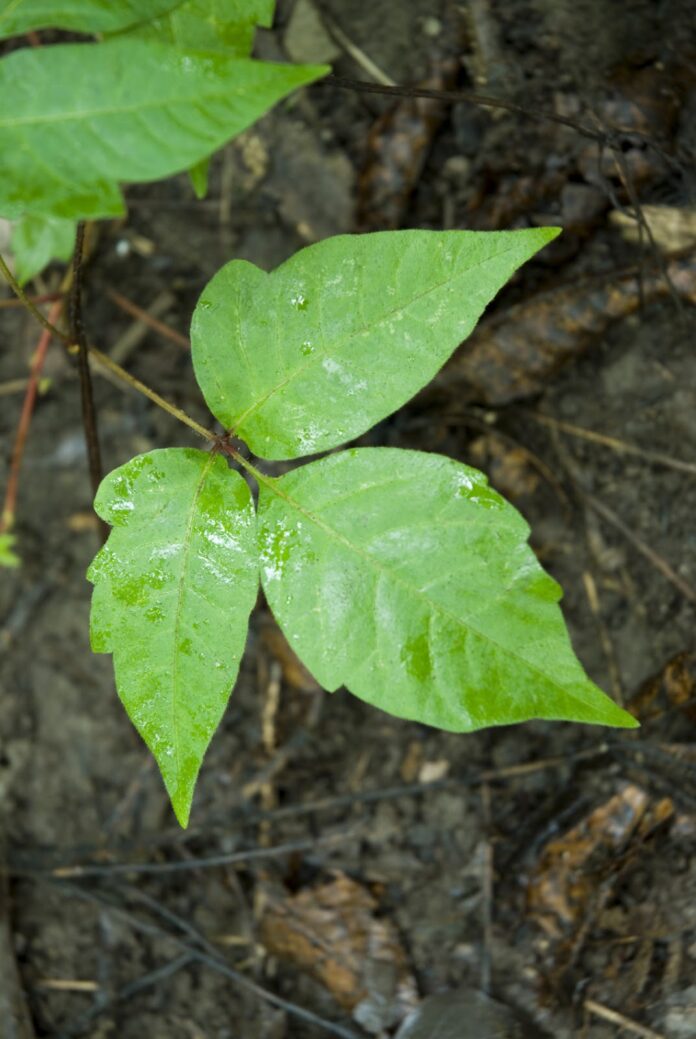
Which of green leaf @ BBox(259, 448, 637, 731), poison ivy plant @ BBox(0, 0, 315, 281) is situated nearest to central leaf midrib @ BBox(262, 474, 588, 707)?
green leaf @ BBox(259, 448, 637, 731)

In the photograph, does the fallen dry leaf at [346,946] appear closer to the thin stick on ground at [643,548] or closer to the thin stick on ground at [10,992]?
the thin stick on ground at [10,992]

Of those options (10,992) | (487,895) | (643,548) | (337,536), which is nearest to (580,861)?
(487,895)

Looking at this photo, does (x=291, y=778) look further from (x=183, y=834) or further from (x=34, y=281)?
(x=34, y=281)

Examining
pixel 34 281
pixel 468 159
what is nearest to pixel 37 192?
pixel 468 159

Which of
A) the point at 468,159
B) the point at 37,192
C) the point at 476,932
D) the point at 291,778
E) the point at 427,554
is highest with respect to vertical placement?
the point at 37,192

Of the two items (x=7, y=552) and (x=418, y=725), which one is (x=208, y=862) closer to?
(x=418, y=725)

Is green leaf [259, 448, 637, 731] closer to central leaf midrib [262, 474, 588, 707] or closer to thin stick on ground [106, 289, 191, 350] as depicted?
central leaf midrib [262, 474, 588, 707]
